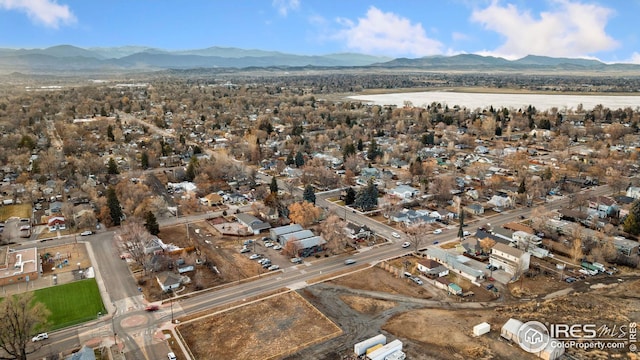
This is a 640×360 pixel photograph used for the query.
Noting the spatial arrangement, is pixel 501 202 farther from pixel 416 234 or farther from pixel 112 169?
pixel 112 169

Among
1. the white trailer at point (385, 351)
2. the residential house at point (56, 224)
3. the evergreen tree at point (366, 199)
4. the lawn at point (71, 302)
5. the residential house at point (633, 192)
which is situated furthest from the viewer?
the residential house at point (633, 192)

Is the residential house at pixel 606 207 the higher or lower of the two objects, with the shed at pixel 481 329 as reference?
higher

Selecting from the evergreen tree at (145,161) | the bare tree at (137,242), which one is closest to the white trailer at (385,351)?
the bare tree at (137,242)

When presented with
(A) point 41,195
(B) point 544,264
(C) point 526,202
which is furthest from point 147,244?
(C) point 526,202

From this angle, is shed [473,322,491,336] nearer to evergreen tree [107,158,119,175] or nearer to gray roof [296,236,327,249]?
gray roof [296,236,327,249]

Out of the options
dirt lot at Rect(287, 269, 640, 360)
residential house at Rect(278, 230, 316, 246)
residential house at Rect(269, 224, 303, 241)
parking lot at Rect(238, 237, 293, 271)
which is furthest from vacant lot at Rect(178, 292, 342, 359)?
residential house at Rect(269, 224, 303, 241)

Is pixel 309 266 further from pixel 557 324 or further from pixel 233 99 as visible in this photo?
pixel 233 99

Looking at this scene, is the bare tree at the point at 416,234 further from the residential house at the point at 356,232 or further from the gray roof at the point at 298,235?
the gray roof at the point at 298,235
